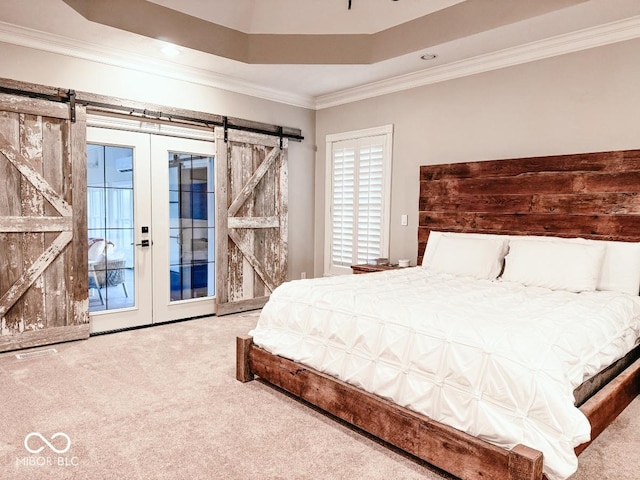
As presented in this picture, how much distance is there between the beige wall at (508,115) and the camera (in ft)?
12.0

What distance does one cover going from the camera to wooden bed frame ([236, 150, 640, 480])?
2002mm

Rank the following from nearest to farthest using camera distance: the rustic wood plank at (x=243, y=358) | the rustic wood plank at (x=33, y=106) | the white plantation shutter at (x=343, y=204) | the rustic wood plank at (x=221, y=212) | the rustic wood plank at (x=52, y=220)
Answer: the rustic wood plank at (x=243, y=358), the rustic wood plank at (x=33, y=106), the rustic wood plank at (x=52, y=220), the rustic wood plank at (x=221, y=212), the white plantation shutter at (x=343, y=204)

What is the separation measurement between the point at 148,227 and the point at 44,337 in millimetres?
1423

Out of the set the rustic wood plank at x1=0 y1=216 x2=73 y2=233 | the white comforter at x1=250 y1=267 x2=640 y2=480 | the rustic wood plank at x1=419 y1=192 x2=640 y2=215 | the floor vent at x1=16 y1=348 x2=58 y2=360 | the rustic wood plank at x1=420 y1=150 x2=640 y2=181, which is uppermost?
the rustic wood plank at x1=420 y1=150 x2=640 y2=181

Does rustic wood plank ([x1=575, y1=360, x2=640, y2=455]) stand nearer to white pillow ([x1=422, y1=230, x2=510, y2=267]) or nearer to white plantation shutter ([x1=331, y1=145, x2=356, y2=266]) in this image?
white pillow ([x1=422, y1=230, x2=510, y2=267])

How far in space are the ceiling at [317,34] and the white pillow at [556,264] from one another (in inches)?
70.1

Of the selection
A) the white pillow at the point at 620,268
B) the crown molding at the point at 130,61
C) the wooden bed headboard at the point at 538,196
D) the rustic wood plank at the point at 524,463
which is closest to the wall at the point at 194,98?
the crown molding at the point at 130,61

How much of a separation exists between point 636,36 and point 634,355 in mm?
2525

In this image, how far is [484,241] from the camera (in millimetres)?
4078

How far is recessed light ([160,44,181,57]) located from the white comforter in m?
2.74

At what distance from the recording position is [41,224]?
4.02 meters

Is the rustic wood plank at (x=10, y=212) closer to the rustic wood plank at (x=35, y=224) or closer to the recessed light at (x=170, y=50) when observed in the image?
the rustic wood plank at (x=35, y=224)

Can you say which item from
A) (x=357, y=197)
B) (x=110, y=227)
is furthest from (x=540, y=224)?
(x=110, y=227)

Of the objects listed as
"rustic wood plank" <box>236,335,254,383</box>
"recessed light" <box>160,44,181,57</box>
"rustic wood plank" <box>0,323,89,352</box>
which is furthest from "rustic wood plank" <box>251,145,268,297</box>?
"rustic wood plank" <box>236,335,254,383</box>
